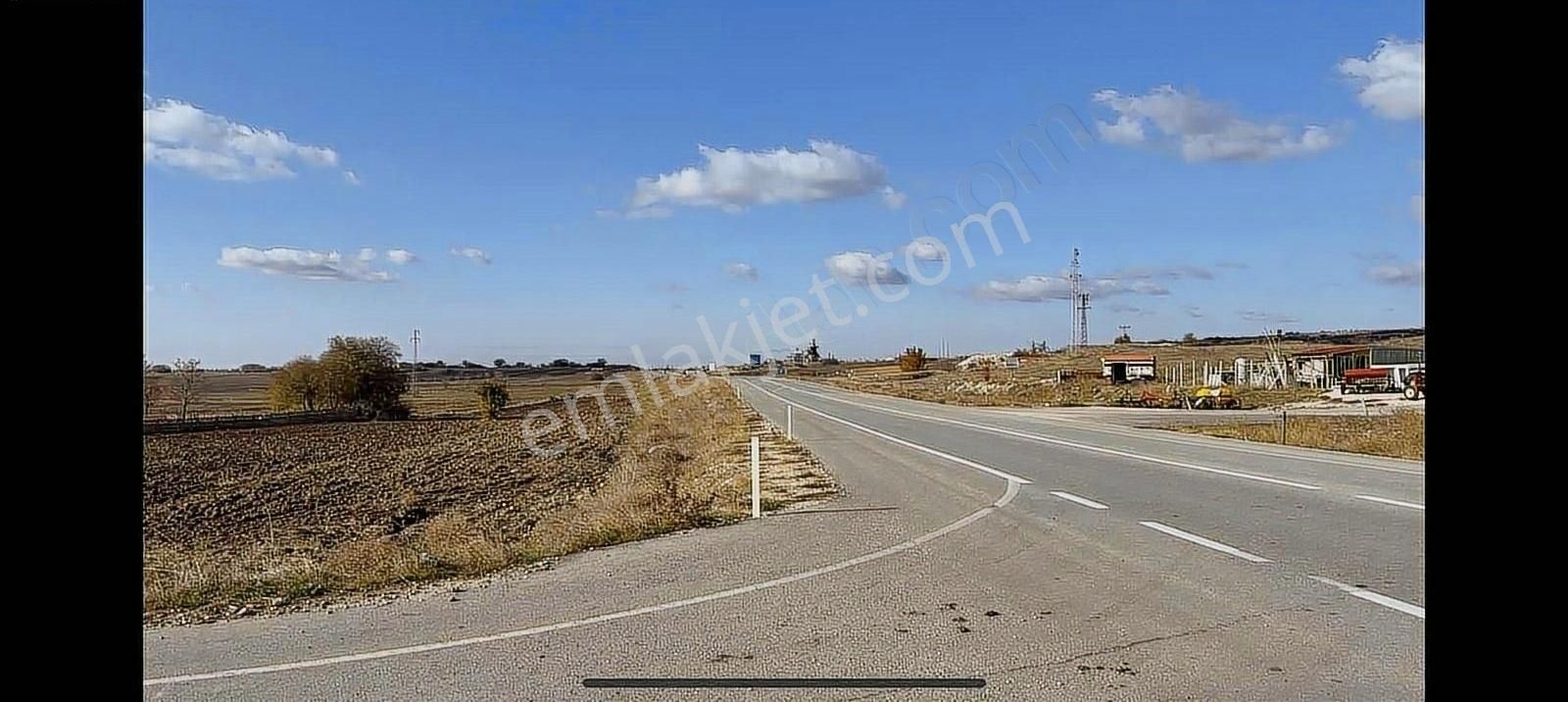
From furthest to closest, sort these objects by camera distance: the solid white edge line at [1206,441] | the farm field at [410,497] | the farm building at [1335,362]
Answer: the farm building at [1335,362] → the solid white edge line at [1206,441] → the farm field at [410,497]

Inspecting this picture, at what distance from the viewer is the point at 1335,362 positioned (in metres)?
70.7

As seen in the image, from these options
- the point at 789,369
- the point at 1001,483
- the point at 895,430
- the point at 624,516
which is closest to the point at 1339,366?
the point at 895,430

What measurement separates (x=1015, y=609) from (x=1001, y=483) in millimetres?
9616

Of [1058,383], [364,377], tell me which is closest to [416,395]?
[364,377]

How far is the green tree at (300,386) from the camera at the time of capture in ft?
213

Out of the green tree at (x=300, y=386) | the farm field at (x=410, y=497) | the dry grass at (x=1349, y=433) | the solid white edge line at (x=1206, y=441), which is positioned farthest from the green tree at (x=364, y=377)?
the dry grass at (x=1349, y=433)

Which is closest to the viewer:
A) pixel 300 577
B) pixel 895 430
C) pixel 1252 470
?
pixel 300 577

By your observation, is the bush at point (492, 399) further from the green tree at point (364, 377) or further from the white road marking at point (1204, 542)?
the white road marking at point (1204, 542)

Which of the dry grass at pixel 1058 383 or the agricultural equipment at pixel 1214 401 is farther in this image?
the dry grass at pixel 1058 383

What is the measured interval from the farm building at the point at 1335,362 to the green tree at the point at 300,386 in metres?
67.4

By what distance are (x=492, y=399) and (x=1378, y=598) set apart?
62.0m

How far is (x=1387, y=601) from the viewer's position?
695 cm

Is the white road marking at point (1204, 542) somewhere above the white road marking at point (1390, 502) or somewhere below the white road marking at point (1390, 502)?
above
